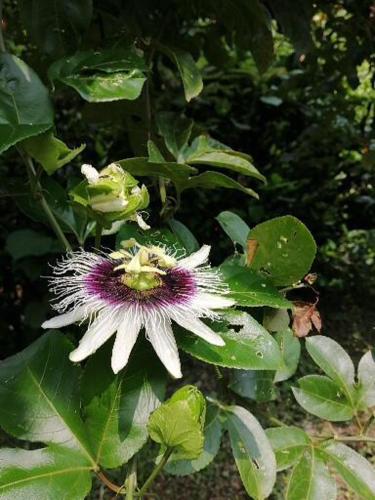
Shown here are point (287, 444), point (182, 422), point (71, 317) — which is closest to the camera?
point (182, 422)

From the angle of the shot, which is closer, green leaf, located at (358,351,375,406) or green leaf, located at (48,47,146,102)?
green leaf, located at (48,47,146,102)

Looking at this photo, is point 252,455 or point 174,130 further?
point 174,130

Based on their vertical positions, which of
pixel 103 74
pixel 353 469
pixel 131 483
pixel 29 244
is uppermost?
pixel 103 74

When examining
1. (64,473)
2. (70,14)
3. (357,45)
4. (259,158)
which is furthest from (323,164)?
(64,473)

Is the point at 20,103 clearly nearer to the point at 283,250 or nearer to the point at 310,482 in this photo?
the point at 283,250

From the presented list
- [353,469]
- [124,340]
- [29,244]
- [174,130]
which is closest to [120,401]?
[124,340]

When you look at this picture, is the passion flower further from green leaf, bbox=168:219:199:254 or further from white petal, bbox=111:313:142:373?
green leaf, bbox=168:219:199:254

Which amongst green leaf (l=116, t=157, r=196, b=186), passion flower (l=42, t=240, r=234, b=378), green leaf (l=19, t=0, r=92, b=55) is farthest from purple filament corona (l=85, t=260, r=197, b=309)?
green leaf (l=19, t=0, r=92, b=55)

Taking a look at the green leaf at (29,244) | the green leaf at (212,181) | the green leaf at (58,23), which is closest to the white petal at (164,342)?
the green leaf at (212,181)
